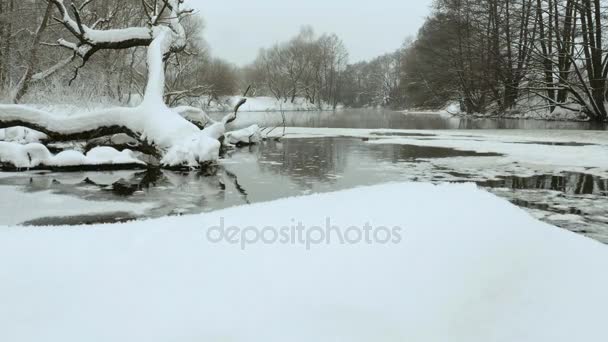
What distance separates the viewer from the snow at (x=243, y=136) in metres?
17.6

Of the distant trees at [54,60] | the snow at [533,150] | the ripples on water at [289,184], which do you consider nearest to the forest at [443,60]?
the distant trees at [54,60]

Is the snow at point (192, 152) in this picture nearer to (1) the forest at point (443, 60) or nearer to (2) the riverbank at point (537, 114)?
(1) the forest at point (443, 60)

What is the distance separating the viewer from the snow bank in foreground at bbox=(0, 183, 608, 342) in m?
2.56

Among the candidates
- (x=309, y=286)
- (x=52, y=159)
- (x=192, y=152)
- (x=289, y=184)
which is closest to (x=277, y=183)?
(x=289, y=184)

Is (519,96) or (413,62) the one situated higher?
(413,62)

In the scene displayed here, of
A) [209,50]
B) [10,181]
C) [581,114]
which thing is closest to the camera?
[10,181]

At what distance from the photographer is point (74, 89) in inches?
725

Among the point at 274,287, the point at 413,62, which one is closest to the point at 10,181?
the point at 274,287

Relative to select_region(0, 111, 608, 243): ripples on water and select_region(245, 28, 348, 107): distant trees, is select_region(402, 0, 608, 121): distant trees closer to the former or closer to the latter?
select_region(0, 111, 608, 243): ripples on water

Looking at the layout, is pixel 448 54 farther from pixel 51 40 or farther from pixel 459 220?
pixel 459 220

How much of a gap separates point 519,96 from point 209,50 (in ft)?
145

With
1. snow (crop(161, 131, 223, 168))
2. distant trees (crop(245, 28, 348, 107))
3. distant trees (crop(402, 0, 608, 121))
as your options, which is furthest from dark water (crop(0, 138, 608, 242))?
distant trees (crop(245, 28, 348, 107))

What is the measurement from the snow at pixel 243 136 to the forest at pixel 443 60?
11.6ft
